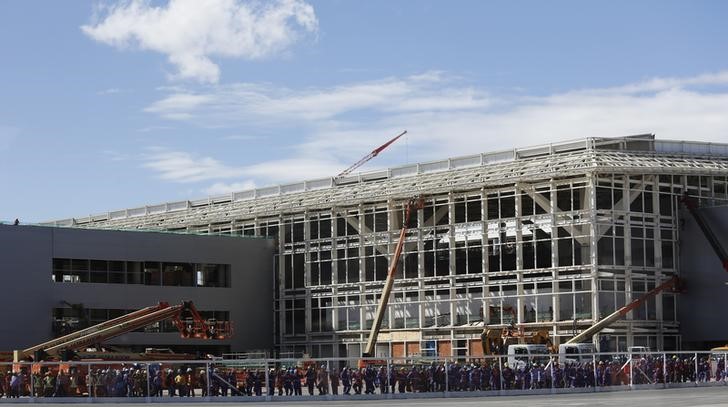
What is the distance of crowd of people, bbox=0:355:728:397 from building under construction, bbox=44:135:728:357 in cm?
1653

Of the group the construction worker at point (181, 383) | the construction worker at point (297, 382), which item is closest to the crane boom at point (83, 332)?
the construction worker at point (181, 383)

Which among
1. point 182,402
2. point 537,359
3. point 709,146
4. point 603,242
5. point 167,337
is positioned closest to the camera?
point 182,402

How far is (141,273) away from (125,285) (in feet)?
6.88

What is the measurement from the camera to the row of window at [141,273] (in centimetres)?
9006

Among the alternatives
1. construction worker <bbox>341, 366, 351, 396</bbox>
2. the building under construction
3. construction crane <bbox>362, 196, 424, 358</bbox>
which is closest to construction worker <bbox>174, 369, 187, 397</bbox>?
construction worker <bbox>341, 366, 351, 396</bbox>

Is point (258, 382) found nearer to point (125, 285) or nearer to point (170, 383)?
point (170, 383)

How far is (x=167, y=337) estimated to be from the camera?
9350 cm

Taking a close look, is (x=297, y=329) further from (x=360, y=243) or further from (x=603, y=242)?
(x=603, y=242)

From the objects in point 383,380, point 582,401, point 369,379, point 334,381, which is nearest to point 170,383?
point 334,381

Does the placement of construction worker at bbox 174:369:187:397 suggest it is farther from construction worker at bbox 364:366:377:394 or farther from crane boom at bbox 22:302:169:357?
crane boom at bbox 22:302:169:357

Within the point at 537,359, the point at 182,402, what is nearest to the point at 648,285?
the point at 537,359

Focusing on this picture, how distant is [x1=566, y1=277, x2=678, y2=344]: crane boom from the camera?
3066 inches

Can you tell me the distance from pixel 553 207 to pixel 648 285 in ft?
24.7

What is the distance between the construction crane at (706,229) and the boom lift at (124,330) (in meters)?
29.8
